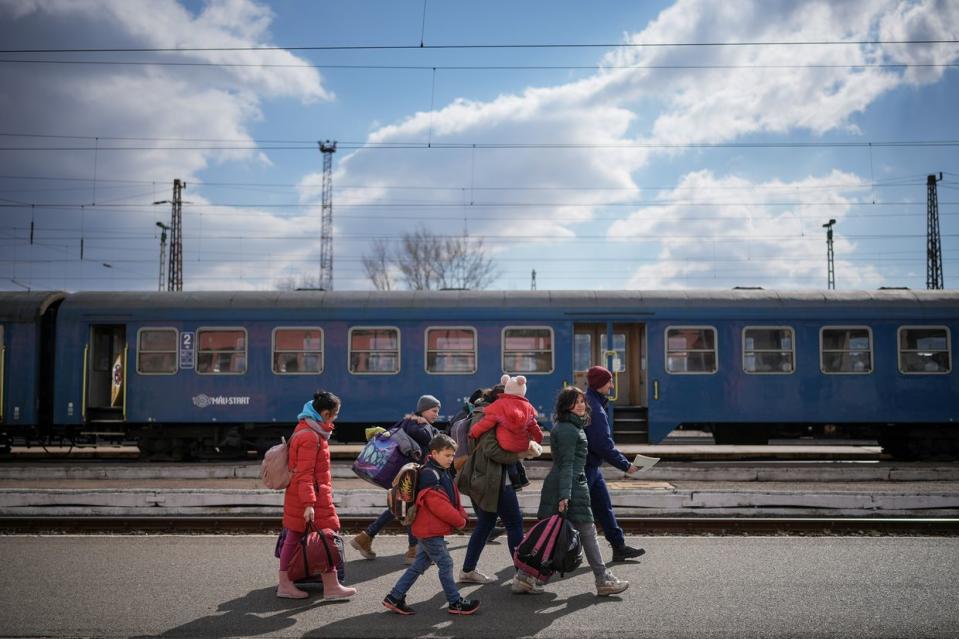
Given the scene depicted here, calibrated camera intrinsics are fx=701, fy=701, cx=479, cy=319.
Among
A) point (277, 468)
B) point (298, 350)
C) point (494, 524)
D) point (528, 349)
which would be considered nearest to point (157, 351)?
point (298, 350)

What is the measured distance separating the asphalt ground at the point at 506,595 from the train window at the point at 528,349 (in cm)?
619

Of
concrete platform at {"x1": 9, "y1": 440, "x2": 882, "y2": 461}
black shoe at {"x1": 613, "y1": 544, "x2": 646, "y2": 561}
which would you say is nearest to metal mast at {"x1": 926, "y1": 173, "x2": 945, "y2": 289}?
concrete platform at {"x1": 9, "y1": 440, "x2": 882, "y2": 461}

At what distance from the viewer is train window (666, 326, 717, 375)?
13203 millimetres

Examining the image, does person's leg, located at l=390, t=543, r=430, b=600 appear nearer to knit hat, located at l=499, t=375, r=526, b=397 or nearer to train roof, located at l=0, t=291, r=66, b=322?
knit hat, located at l=499, t=375, r=526, b=397

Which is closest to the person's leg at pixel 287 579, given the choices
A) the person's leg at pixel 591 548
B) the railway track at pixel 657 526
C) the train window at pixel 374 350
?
the person's leg at pixel 591 548

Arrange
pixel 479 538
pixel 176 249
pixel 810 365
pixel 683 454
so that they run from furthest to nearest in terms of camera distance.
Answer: pixel 176 249 → pixel 683 454 → pixel 810 365 → pixel 479 538

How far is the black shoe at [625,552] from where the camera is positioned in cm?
644

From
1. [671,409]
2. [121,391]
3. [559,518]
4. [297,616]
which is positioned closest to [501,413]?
[559,518]

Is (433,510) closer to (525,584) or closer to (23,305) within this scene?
(525,584)

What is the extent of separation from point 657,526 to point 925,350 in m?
8.62

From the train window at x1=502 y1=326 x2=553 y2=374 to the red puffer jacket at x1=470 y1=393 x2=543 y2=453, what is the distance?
7.47 m

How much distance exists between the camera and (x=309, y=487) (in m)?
5.34

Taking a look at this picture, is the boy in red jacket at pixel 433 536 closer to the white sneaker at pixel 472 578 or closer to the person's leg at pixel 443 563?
the person's leg at pixel 443 563

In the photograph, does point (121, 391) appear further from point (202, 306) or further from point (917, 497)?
point (917, 497)
